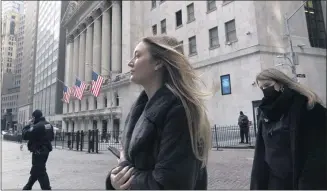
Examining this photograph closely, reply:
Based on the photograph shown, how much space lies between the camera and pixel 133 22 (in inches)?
1356

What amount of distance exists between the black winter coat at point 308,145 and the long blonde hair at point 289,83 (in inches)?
1.8

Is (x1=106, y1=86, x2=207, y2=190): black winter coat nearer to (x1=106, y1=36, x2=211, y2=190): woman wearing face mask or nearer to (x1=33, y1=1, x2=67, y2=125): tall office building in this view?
(x1=106, y1=36, x2=211, y2=190): woman wearing face mask

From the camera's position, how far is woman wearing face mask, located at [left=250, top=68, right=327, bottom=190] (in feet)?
6.77

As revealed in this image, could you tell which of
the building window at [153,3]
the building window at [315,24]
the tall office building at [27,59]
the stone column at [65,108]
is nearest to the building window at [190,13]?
the building window at [153,3]

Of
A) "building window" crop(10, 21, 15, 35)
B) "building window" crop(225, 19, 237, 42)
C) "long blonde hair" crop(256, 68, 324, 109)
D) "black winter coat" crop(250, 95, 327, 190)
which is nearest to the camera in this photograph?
"black winter coat" crop(250, 95, 327, 190)

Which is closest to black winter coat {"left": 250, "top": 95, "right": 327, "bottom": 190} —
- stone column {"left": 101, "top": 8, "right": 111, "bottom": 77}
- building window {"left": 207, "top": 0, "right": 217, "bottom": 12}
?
building window {"left": 207, "top": 0, "right": 217, "bottom": 12}

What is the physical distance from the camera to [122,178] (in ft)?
4.37

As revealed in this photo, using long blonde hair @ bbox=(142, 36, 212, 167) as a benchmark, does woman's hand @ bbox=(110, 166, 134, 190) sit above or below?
below

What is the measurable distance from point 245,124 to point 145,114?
14.8 m

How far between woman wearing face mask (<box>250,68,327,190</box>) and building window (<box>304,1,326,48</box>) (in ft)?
83.8

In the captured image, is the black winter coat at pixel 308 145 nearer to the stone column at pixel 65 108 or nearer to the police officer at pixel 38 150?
the police officer at pixel 38 150

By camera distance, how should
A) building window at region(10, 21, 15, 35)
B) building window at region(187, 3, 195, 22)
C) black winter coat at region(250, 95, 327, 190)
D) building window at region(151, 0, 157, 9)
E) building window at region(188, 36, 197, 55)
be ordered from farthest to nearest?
building window at region(151, 0, 157, 9)
building window at region(187, 3, 195, 22)
building window at region(188, 36, 197, 55)
building window at region(10, 21, 15, 35)
black winter coat at region(250, 95, 327, 190)

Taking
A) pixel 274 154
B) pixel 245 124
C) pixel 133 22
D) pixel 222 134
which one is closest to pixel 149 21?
pixel 133 22

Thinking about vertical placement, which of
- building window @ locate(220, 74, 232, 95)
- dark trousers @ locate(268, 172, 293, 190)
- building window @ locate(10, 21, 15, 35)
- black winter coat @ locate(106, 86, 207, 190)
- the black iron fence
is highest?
building window @ locate(220, 74, 232, 95)
